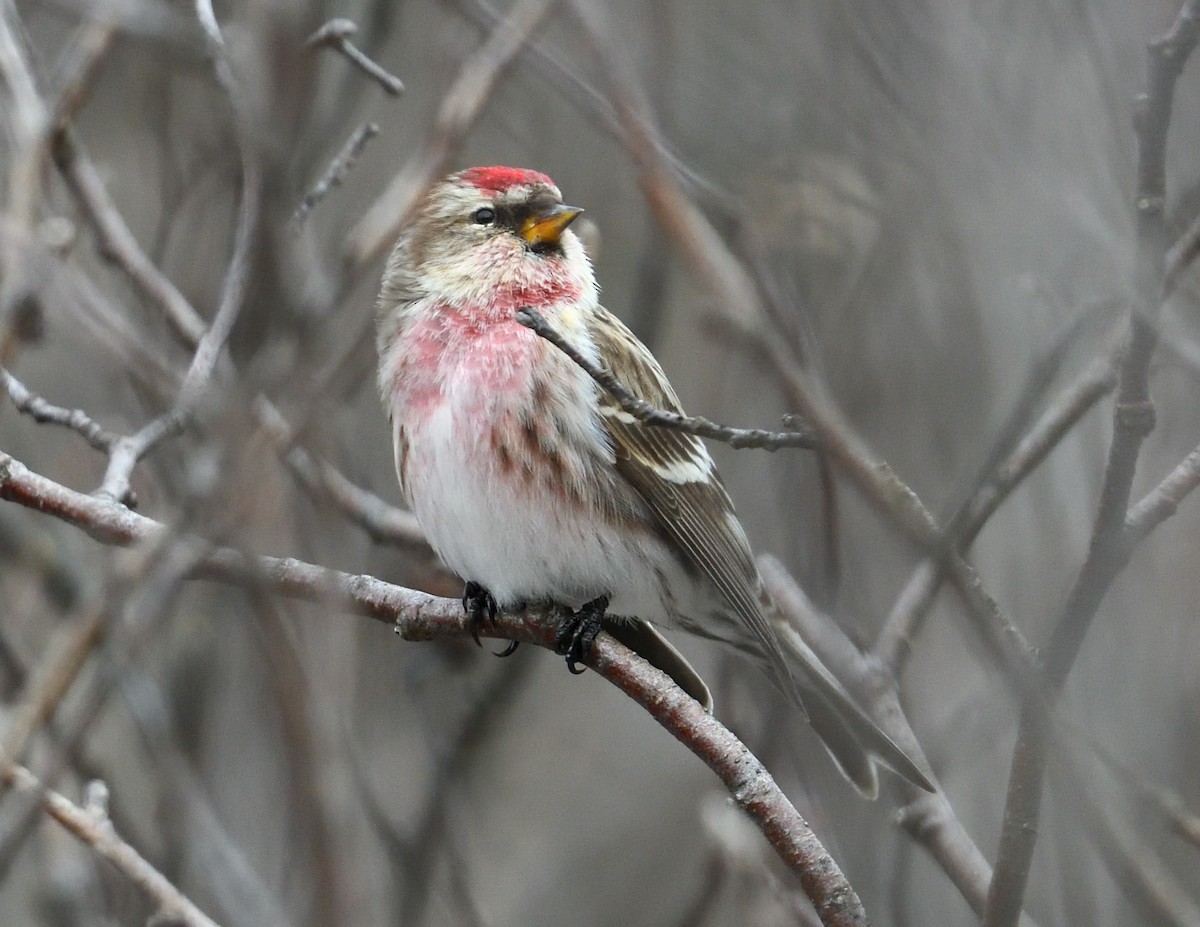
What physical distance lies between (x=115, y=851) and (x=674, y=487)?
5.55 ft

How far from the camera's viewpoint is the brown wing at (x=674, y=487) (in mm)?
3707

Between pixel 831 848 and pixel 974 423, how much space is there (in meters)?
2.09

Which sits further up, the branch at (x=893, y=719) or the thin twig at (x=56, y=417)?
the branch at (x=893, y=719)

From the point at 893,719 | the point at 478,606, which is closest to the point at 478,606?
the point at 478,606

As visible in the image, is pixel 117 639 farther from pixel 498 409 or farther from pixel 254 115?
pixel 254 115

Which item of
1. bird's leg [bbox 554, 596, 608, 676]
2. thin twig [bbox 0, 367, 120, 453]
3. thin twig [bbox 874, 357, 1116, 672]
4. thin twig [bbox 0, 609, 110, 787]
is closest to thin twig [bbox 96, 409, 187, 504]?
thin twig [bbox 0, 367, 120, 453]

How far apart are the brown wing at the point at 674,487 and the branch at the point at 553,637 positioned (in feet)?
1.36

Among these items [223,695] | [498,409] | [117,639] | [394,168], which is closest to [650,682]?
[498,409]

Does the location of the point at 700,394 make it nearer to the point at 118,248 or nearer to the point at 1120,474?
the point at 118,248

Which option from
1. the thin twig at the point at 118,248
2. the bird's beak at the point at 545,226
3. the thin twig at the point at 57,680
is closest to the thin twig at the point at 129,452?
the thin twig at the point at 57,680

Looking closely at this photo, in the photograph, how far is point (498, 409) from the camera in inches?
144

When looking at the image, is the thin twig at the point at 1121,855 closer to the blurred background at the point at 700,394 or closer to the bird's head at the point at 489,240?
the blurred background at the point at 700,394

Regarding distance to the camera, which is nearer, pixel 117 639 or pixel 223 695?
pixel 117 639

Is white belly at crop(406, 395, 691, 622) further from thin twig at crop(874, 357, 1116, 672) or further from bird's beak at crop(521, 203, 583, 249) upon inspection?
thin twig at crop(874, 357, 1116, 672)
